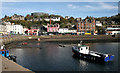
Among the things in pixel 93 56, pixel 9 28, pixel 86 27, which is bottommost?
pixel 93 56

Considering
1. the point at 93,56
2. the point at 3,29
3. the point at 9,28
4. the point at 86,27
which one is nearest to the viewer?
the point at 93,56

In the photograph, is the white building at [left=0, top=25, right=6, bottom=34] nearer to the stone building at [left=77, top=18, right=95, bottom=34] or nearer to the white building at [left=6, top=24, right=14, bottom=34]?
the white building at [left=6, top=24, right=14, bottom=34]

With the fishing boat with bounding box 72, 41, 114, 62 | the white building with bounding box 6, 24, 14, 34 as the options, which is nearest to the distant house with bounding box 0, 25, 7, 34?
the white building with bounding box 6, 24, 14, 34

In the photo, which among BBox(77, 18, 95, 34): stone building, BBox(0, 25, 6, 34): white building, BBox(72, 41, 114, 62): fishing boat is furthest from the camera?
BBox(77, 18, 95, 34): stone building

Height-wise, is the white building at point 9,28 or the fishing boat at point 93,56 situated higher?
the white building at point 9,28

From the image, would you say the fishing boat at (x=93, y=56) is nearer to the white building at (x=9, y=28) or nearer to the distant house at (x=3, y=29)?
the distant house at (x=3, y=29)

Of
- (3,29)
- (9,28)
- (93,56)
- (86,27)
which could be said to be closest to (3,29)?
(3,29)

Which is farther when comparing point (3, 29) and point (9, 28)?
point (9, 28)

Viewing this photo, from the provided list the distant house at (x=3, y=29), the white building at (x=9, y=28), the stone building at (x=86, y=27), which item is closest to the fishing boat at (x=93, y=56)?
the distant house at (x=3, y=29)

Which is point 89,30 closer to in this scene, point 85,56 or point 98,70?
point 85,56

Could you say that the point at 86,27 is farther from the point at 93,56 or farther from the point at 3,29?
the point at 93,56

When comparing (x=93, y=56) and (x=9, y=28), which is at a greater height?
(x=9, y=28)

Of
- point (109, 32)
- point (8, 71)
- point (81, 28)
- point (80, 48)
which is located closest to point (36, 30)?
point (81, 28)

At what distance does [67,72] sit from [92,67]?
6.05 m
